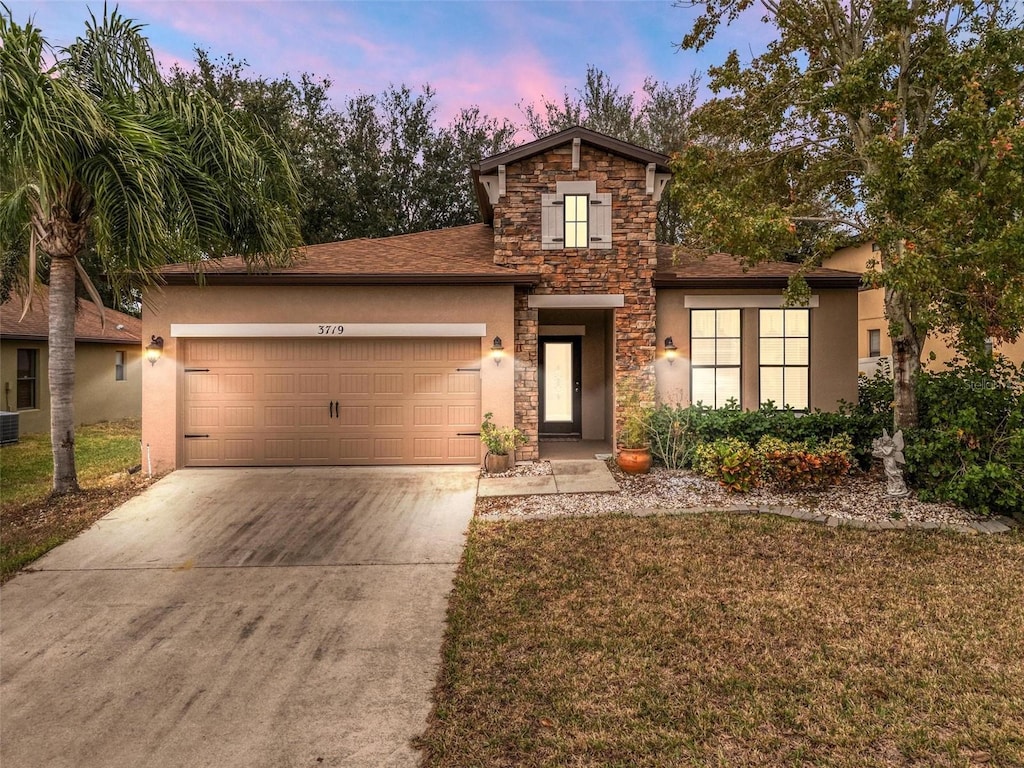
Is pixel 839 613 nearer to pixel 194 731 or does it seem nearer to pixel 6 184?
pixel 194 731

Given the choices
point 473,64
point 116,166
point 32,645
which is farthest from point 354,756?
point 473,64

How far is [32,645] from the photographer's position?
403cm

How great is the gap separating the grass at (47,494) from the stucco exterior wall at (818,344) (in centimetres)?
883

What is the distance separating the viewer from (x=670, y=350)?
10.1 m

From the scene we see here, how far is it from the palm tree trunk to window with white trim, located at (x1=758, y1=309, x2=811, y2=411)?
432 inches

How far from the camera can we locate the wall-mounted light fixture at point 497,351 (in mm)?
9250

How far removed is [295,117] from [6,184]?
1599 cm

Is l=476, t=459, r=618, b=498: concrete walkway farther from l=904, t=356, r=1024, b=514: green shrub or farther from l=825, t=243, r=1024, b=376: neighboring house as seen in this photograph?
l=825, t=243, r=1024, b=376: neighboring house

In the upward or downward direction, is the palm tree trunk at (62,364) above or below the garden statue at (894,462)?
above

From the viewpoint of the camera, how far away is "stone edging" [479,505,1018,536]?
6.15 meters

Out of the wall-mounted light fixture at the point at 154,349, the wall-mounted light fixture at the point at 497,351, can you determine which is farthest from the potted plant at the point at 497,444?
the wall-mounted light fixture at the point at 154,349

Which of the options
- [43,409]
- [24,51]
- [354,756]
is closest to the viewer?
[354,756]

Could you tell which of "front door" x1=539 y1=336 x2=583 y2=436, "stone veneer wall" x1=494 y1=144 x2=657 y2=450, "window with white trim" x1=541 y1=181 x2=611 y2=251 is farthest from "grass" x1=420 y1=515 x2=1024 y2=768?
"front door" x1=539 y1=336 x2=583 y2=436

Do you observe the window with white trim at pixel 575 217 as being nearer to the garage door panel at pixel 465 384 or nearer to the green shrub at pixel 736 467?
the garage door panel at pixel 465 384
